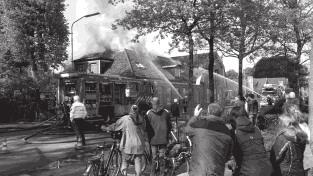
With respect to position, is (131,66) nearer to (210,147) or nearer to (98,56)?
(98,56)

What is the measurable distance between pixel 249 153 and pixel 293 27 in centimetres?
2079

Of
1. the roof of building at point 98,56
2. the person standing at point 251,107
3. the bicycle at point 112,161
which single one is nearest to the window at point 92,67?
the roof of building at point 98,56

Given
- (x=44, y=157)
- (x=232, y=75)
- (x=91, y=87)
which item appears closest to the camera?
(x=44, y=157)

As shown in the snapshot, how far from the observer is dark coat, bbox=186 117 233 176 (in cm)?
412

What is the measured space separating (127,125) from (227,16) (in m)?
11.2

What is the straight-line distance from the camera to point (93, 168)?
6324 millimetres

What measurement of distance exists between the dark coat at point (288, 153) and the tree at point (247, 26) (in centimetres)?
1222

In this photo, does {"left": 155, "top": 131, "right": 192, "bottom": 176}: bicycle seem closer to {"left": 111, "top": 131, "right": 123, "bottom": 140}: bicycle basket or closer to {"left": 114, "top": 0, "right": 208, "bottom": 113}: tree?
{"left": 111, "top": 131, "right": 123, "bottom": 140}: bicycle basket

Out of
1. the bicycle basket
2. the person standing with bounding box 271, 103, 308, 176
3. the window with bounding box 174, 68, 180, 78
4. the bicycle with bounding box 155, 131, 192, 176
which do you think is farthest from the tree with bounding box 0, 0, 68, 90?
the person standing with bounding box 271, 103, 308, 176

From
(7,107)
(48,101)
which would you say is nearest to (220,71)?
(48,101)

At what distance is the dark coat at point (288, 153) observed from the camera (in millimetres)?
4355

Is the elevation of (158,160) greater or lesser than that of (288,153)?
lesser

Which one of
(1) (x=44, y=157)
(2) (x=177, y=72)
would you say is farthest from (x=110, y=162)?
(2) (x=177, y=72)

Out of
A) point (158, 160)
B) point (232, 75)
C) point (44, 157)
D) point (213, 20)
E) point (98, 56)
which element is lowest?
point (44, 157)
